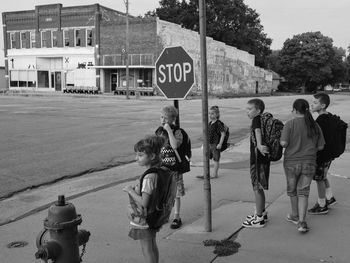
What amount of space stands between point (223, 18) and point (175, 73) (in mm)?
70093

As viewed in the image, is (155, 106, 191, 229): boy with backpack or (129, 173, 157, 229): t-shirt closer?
(129, 173, 157, 229): t-shirt

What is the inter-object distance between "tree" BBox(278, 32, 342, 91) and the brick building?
28061 mm

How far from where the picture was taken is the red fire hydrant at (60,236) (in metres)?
3.16

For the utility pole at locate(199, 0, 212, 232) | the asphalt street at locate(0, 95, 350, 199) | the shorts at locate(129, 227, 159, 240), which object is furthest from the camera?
the asphalt street at locate(0, 95, 350, 199)

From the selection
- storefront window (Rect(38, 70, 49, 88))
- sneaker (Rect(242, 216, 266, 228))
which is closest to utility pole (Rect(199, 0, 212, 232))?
sneaker (Rect(242, 216, 266, 228))

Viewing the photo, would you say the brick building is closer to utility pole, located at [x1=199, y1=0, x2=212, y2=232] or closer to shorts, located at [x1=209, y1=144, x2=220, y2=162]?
shorts, located at [x1=209, y1=144, x2=220, y2=162]

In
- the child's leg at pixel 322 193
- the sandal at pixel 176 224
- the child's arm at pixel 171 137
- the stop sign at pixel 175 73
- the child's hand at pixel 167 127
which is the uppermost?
the stop sign at pixel 175 73

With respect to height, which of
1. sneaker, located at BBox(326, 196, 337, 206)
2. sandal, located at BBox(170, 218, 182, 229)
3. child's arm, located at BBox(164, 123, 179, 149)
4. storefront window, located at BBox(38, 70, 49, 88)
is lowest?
sandal, located at BBox(170, 218, 182, 229)

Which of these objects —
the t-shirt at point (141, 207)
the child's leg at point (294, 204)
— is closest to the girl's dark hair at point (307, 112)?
the child's leg at point (294, 204)

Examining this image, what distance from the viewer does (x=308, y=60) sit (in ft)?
279

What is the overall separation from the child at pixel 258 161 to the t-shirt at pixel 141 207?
1.83m

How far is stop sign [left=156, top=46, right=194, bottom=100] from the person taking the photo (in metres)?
4.91

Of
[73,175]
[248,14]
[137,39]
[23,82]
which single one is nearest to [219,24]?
[248,14]

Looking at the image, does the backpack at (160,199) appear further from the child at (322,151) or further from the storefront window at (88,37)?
the storefront window at (88,37)
